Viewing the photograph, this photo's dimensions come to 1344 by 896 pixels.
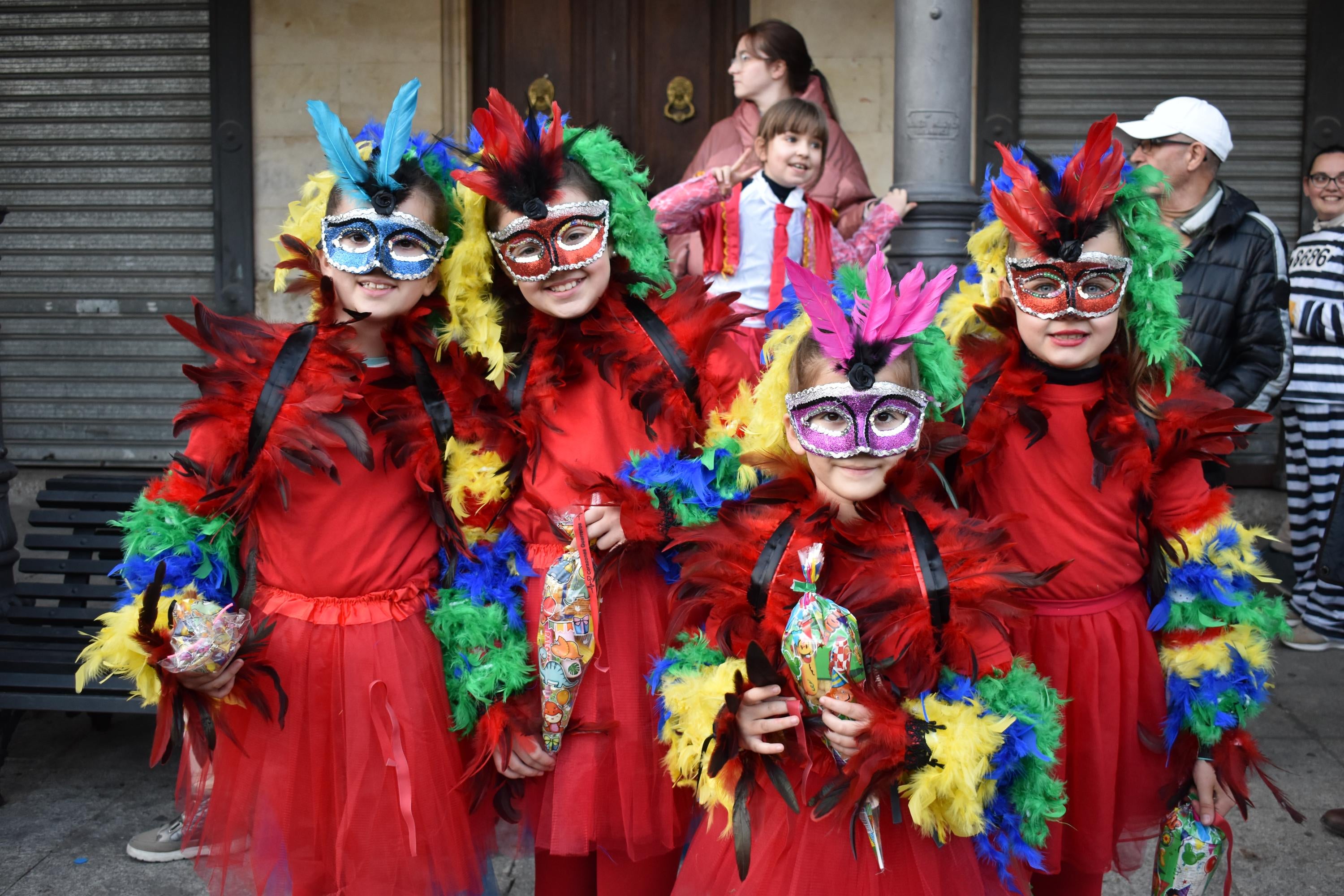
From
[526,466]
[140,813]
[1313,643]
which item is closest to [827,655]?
[526,466]

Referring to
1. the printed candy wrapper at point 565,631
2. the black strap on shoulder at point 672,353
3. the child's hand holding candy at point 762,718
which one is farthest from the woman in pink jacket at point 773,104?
the child's hand holding candy at point 762,718

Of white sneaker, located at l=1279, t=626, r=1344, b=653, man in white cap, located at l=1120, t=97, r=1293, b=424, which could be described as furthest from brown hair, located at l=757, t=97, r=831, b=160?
white sneaker, located at l=1279, t=626, r=1344, b=653

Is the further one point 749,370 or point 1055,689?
point 749,370

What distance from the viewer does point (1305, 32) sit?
659 cm

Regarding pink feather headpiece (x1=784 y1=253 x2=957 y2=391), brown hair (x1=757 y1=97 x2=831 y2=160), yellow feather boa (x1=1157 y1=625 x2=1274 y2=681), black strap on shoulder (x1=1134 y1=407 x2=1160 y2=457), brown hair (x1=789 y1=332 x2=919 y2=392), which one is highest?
brown hair (x1=757 y1=97 x2=831 y2=160)

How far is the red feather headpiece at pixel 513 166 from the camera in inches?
104

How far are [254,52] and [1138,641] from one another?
606cm

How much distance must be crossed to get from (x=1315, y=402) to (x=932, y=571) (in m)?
4.01

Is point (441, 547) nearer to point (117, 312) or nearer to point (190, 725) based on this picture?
point (190, 725)

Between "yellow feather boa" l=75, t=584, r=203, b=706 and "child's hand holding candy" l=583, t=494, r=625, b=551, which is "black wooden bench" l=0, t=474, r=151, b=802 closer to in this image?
"yellow feather boa" l=75, t=584, r=203, b=706

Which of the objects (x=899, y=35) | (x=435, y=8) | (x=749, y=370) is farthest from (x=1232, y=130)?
(x=749, y=370)

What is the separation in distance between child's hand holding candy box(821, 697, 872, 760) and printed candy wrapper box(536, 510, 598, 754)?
615mm

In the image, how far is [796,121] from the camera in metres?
4.43

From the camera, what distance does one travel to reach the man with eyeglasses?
521cm
